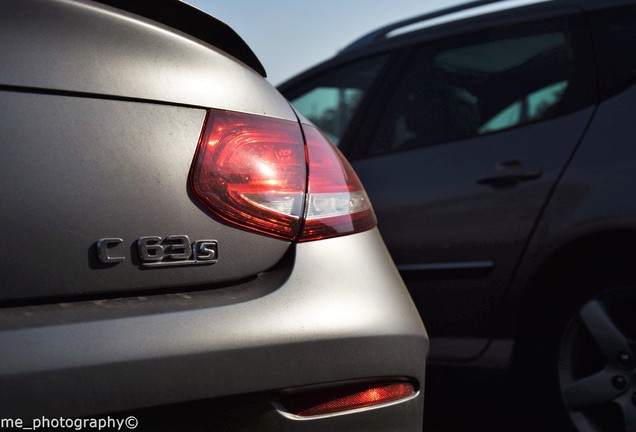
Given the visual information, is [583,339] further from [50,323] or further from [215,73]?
[50,323]

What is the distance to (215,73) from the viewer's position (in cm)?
175

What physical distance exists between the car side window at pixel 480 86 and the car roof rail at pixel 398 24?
19 centimetres

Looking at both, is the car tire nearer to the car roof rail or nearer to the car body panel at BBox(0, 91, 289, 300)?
the car roof rail

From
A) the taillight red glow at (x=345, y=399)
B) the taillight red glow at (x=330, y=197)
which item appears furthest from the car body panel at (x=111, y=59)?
the taillight red glow at (x=345, y=399)

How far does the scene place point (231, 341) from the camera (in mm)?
1591

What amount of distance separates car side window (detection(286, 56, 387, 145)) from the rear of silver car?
2607 millimetres

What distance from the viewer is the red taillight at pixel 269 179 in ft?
5.63

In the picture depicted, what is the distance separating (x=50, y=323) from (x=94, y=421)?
0.17 m

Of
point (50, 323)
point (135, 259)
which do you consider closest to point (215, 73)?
point (135, 259)

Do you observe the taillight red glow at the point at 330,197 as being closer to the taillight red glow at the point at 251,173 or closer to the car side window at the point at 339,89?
the taillight red glow at the point at 251,173

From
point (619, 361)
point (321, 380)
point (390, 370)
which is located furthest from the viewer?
point (619, 361)

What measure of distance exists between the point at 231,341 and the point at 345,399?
0.95ft

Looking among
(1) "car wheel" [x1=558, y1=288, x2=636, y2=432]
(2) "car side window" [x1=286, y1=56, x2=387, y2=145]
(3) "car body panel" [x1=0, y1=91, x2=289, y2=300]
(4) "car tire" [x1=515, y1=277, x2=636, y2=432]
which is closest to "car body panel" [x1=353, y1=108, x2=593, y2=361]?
(4) "car tire" [x1=515, y1=277, x2=636, y2=432]

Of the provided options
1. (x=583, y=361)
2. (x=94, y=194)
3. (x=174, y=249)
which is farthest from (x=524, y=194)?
(x=94, y=194)
